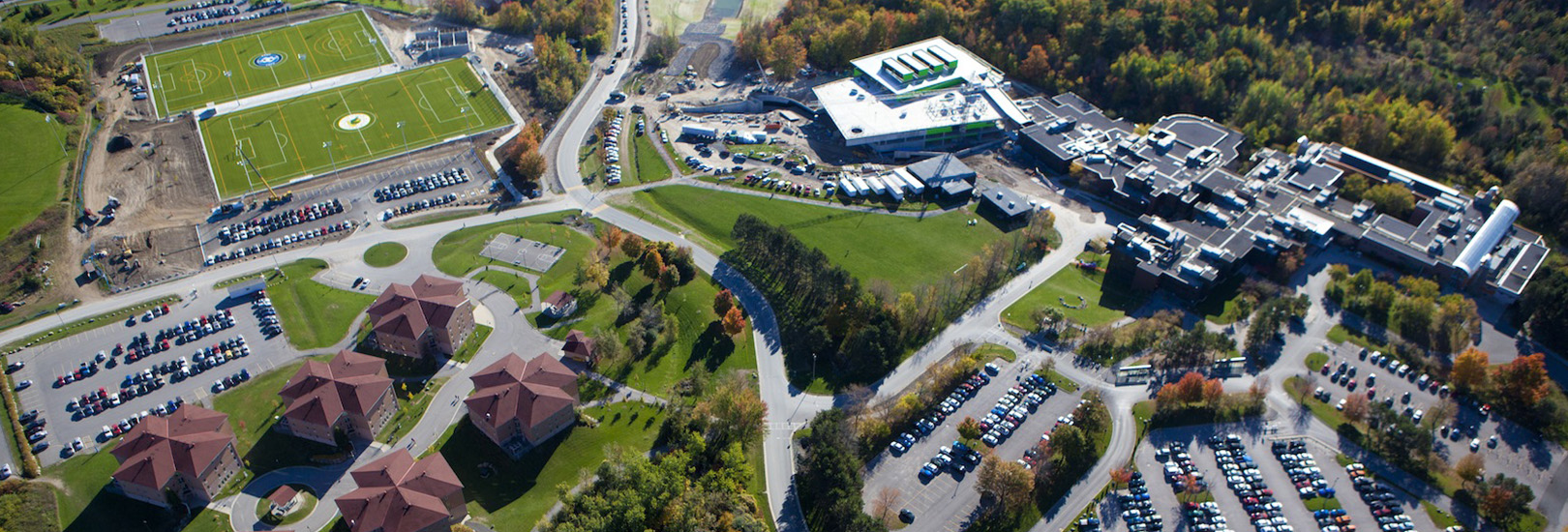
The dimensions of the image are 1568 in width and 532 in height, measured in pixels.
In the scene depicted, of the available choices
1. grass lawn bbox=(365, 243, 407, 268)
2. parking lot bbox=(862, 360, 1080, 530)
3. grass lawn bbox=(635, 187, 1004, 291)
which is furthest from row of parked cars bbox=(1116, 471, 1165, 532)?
grass lawn bbox=(365, 243, 407, 268)

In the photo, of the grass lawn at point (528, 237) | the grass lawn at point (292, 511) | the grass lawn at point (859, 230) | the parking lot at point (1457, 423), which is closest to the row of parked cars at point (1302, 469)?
the parking lot at point (1457, 423)

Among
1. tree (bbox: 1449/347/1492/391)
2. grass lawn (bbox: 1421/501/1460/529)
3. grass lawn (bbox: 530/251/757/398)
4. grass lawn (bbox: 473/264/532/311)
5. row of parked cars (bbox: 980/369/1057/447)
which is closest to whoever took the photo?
grass lawn (bbox: 1421/501/1460/529)

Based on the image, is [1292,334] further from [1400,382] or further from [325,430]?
[325,430]

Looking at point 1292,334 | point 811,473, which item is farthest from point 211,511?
point 1292,334

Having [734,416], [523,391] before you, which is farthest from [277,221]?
[734,416]

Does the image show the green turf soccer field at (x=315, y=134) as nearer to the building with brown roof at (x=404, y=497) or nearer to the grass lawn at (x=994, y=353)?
the building with brown roof at (x=404, y=497)

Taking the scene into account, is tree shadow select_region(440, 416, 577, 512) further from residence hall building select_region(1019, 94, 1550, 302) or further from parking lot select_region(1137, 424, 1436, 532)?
residence hall building select_region(1019, 94, 1550, 302)
